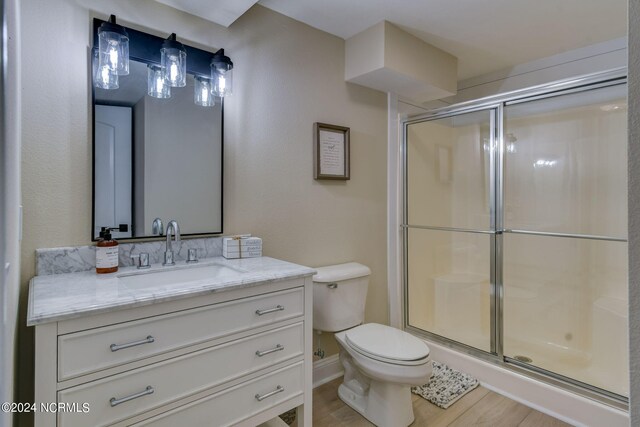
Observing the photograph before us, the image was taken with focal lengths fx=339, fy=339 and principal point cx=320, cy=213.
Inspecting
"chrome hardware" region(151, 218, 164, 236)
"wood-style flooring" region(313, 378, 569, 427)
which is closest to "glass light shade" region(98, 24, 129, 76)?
"chrome hardware" region(151, 218, 164, 236)

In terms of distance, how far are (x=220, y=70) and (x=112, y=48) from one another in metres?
0.49

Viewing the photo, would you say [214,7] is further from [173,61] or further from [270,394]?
[270,394]

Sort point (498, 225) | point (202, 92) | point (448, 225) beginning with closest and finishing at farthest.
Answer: point (202, 92) → point (498, 225) → point (448, 225)

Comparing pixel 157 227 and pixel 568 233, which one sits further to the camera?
pixel 568 233

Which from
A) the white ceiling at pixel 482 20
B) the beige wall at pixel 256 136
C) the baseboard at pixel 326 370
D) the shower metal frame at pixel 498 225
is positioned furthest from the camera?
the baseboard at pixel 326 370

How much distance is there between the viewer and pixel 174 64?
1641mm

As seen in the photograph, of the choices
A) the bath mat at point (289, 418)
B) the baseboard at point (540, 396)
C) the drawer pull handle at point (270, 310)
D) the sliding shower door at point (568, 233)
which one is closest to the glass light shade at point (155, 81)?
the drawer pull handle at point (270, 310)

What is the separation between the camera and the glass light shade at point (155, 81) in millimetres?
1636

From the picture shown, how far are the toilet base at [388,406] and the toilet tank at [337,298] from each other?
0.40 metres

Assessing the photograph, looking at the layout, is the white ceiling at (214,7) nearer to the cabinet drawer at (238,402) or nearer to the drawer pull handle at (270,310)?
the drawer pull handle at (270,310)

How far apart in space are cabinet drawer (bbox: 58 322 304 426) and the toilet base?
0.60 metres

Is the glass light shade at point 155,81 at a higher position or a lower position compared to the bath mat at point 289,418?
higher

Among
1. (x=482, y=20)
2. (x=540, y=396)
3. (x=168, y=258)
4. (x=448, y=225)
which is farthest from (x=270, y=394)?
(x=482, y=20)

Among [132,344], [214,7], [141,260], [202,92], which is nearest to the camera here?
[132,344]
